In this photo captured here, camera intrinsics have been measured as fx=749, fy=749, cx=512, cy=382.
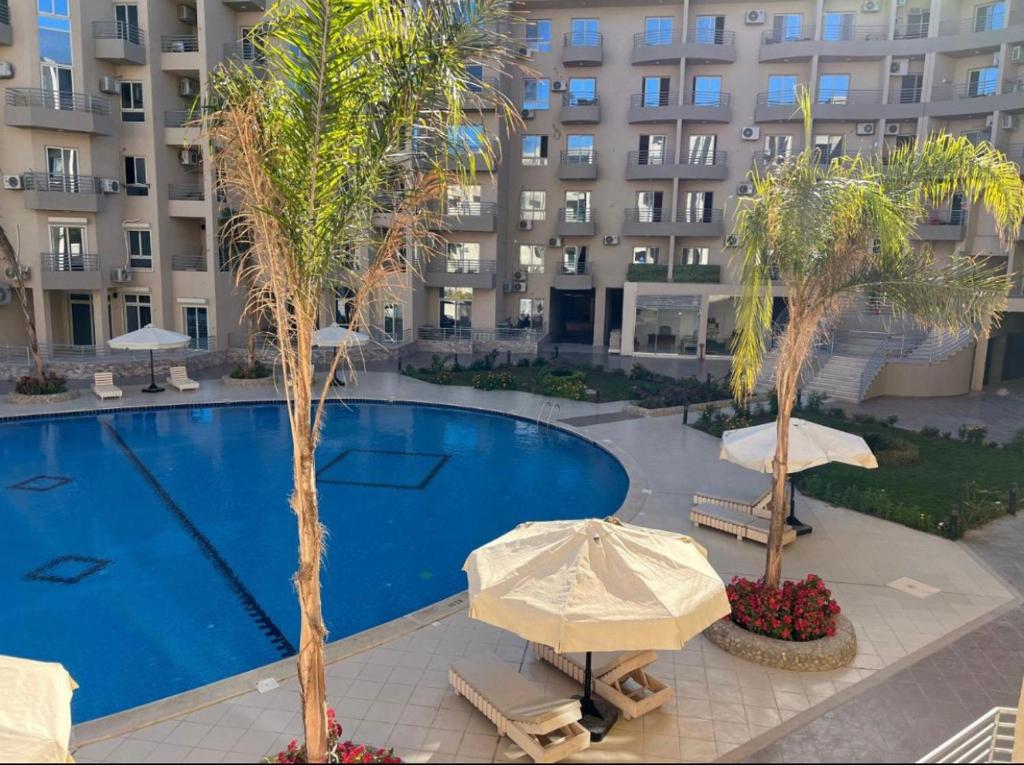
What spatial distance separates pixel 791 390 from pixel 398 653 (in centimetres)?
570

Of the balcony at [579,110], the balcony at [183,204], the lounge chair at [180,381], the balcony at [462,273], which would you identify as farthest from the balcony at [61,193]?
the balcony at [579,110]

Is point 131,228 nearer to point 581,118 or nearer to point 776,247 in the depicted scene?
point 581,118

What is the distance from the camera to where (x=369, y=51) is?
5594 millimetres

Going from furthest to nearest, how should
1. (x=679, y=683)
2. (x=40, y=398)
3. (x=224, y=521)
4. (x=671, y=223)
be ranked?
(x=671, y=223) < (x=40, y=398) < (x=224, y=521) < (x=679, y=683)

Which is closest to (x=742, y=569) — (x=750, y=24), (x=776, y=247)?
(x=776, y=247)

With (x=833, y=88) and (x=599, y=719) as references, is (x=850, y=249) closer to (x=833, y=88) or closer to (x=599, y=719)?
(x=599, y=719)

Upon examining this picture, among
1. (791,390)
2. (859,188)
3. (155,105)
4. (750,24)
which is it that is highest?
(750,24)

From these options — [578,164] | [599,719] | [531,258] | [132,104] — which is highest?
[132,104]

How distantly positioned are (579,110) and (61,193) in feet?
67.9

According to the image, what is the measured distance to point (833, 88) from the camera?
1254 inches

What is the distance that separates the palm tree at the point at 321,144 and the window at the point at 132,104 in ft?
84.6

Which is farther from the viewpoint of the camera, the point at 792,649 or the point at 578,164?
the point at 578,164

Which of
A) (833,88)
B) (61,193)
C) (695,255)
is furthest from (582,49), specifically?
(61,193)

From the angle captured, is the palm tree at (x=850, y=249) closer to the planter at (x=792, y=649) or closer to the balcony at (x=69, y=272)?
the planter at (x=792, y=649)
